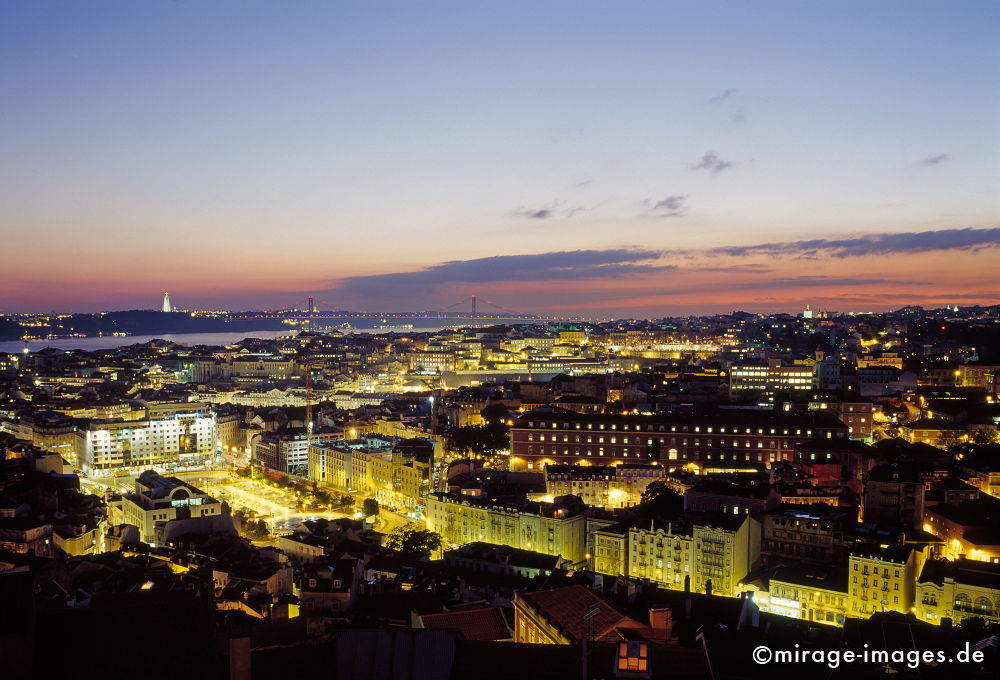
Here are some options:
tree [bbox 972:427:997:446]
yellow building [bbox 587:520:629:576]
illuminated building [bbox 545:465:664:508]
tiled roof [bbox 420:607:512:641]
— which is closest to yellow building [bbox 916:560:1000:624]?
yellow building [bbox 587:520:629:576]

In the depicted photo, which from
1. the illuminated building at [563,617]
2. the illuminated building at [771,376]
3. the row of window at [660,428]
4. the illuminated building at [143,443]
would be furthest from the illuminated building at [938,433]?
the illuminated building at [143,443]

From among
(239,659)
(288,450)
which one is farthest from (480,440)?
(239,659)

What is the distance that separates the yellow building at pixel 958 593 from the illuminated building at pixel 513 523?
5.71m

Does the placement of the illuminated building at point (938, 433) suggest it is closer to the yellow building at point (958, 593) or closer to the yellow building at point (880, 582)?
the yellow building at point (958, 593)

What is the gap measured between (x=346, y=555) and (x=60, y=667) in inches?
348

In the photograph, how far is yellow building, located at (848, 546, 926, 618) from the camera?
10883 mm

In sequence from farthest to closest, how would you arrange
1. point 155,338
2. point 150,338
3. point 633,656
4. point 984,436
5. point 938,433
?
point 150,338 → point 155,338 → point 938,433 → point 984,436 → point 633,656

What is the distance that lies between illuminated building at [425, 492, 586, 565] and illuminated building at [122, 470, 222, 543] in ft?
15.6

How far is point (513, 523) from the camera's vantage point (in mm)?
15289

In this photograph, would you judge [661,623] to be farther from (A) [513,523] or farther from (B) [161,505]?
(B) [161,505]

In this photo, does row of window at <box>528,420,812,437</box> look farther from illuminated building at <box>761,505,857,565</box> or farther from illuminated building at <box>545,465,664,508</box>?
illuminated building at <box>761,505,857,565</box>

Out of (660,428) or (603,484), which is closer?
(603,484)

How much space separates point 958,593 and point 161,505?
14400 millimetres

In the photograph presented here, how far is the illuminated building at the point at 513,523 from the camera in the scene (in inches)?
576
